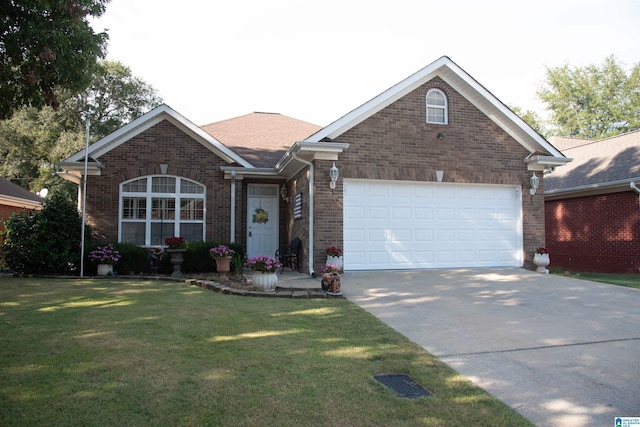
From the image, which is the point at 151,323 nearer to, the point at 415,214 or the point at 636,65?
the point at 415,214

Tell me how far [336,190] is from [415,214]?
2.33m

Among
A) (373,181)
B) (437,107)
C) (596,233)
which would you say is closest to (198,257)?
(373,181)

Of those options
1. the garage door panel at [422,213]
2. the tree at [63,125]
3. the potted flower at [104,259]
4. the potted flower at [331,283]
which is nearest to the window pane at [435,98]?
the garage door panel at [422,213]

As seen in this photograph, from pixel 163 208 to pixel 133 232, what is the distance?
3.59ft

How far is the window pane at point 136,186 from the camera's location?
520 inches

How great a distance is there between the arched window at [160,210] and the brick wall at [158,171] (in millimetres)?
202

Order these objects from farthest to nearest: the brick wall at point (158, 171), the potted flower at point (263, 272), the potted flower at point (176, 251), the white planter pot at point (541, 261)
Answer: the brick wall at point (158, 171), the white planter pot at point (541, 261), the potted flower at point (176, 251), the potted flower at point (263, 272)

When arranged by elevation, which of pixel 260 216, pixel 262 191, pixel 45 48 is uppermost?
pixel 45 48

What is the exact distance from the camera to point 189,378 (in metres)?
4.07

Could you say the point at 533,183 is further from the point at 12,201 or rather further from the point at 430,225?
the point at 12,201

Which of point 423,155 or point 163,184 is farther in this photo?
point 163,184

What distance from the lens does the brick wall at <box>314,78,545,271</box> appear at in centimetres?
1110

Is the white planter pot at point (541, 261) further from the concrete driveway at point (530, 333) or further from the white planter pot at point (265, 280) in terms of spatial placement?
the white planter pot at point (265, 280)

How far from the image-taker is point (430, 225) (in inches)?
472
